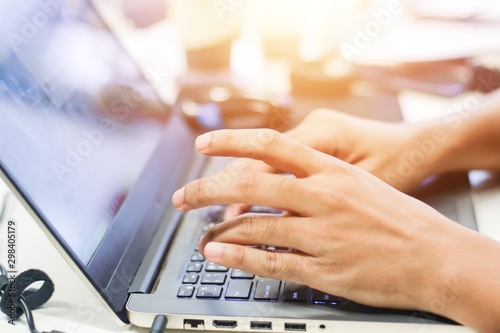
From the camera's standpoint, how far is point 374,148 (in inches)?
27.8

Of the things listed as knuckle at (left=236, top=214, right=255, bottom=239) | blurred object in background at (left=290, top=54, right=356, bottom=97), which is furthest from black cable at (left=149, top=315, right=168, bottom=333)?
blurred object in background at (left=290, top=54, right=356, bottom=97)

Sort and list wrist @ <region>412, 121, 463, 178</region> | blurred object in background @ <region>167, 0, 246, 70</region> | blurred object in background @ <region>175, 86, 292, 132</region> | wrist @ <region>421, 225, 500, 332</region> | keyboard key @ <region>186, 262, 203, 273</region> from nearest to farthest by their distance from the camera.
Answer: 1. wrist @ <region>421, 225, 500, 332</region>
2. keyboard key @ <region>186, 262, 203, 273</region>
3. wrist @ <region>412, 121, 463, 178</region>
4. blurred object in background @ <region>175, 86, 292, 132</region>
5. blurred object in background @ <region>167, 0, 246, 70</region>

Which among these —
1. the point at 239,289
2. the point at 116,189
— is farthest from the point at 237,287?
the point at 116,189

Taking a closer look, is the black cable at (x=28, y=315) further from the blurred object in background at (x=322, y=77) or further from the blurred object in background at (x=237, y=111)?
the blurred object in background at (x=322, y=77)

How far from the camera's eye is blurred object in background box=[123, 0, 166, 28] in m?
1.18

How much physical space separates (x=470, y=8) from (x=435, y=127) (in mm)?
495

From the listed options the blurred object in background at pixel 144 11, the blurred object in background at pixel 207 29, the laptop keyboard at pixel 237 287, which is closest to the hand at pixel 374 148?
the laptop keyboard at pixel 237 287

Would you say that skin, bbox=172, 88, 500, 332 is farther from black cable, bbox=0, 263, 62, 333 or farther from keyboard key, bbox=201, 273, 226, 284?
black cable, bbox=0, 263, 62, 333

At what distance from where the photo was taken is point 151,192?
0.72m

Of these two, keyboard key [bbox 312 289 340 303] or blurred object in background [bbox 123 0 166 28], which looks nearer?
keyboard key [bbox 312 289 340 303]

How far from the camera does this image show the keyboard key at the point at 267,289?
55cm

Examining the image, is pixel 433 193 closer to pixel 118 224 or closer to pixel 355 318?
pixel 355 318

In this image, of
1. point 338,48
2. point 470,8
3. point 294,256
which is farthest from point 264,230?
point 470,8

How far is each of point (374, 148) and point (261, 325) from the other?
286mm
